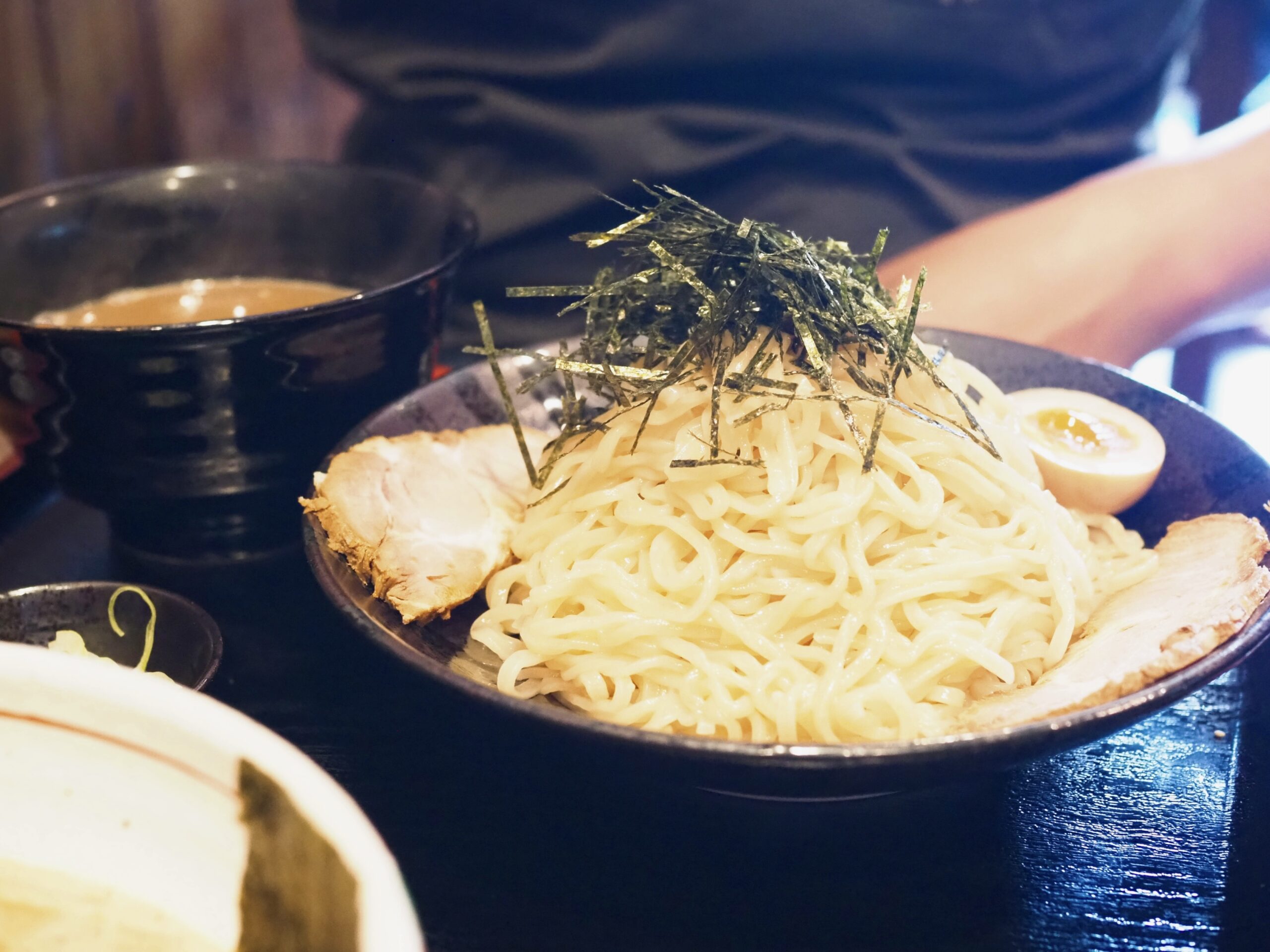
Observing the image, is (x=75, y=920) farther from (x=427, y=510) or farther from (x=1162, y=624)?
(x=1162, y=624)

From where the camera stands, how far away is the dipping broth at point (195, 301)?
75.9 inches

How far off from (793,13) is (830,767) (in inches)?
78.5

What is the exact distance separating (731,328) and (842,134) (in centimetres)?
135

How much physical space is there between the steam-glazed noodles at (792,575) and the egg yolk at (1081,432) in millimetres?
160

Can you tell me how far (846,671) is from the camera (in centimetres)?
127

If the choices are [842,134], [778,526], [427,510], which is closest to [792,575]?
[778,526]

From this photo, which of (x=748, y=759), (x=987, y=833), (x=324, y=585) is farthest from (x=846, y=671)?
(x=324, y=585)

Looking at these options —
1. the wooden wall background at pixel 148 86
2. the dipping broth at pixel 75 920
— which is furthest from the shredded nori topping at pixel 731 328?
the wooden wall background at pixel 148 86

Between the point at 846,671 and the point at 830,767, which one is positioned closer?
the point at 830,767

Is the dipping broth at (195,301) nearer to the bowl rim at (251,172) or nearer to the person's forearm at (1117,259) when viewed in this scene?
the bowl rim at (251,172)

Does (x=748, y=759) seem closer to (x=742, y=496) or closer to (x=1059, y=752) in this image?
(x=1059, y=752)

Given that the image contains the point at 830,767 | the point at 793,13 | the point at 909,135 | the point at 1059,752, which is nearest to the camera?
the point at 830,767

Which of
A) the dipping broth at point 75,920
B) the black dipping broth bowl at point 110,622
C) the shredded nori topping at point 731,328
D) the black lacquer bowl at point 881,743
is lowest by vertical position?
the black dipping broth bowl at point 110,622

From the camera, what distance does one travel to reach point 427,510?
151 centimetres
